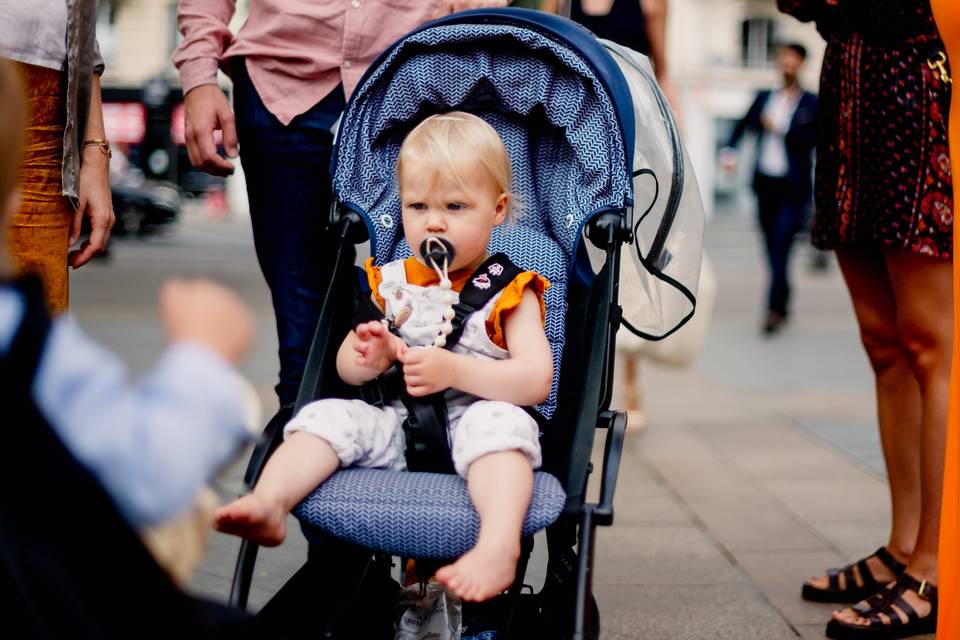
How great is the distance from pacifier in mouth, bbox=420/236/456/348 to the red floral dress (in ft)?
3.95

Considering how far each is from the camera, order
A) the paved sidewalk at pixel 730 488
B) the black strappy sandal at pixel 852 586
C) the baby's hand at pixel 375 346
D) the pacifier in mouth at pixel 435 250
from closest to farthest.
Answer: the baby's hand at pixel 375 346, the pacifier in mouth at pixel 435 250, the black strappy sandal at pixel 852 586, the paved sidewalk at pixel 730 488

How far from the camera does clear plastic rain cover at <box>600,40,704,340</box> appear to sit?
304 centimetres

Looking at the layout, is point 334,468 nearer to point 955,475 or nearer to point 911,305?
point 955,475

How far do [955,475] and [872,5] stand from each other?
4.19 feet

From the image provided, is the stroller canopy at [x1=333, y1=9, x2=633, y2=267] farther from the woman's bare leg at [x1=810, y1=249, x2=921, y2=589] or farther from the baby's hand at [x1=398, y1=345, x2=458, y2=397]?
the woman's bare leg at [x1=810, y1=249, x2=921, y2=589]

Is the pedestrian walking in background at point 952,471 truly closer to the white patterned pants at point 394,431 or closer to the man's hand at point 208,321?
the white patterned pants at point 394,431

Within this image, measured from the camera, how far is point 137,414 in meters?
1.58

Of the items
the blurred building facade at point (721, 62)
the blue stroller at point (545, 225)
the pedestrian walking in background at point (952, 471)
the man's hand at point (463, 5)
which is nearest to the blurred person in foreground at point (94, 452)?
the blue stroller at point (545, 225)

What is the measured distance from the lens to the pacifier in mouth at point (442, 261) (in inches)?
108

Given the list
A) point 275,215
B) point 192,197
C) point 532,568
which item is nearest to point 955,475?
point 532,568

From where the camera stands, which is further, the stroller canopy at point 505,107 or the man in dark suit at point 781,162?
the man in dark suit at point 781,162

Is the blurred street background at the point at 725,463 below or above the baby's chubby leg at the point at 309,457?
below

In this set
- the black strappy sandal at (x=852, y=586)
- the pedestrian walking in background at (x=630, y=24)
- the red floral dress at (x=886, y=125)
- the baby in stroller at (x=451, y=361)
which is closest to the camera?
the baby in stroller at (x=451, y=361)

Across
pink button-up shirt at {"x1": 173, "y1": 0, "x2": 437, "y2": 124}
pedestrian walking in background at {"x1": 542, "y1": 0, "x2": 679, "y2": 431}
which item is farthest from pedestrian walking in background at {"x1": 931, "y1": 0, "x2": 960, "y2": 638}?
pedestrian walking in background at {"x1": 542, "y1": 0, "x2": 679, "y2": 431}
